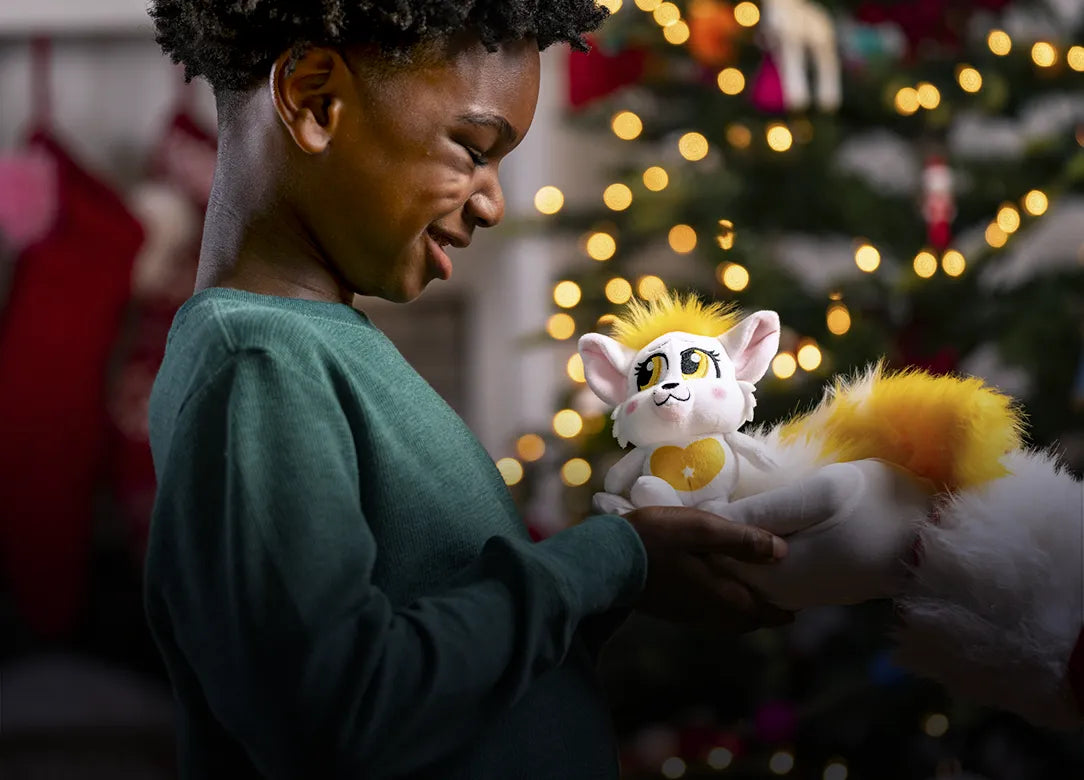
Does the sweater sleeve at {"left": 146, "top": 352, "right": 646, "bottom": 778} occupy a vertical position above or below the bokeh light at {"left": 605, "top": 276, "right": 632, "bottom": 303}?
above

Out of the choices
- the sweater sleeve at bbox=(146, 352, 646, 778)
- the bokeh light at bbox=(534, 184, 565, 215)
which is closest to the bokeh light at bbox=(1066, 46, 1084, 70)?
the bokeh light at bbox=(534, 184, 565, 215)

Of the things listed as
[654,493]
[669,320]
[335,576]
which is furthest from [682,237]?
[335,576]

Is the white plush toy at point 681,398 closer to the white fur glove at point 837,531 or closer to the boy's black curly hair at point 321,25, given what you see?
the white fur glove at point 837,531

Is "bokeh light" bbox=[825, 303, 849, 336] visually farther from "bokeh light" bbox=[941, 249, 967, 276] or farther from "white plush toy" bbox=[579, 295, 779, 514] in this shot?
"white plush toy" bbox=[579, 295, 779, 514]

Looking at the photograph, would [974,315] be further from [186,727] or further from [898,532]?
[186,727]

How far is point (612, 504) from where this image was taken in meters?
0.82

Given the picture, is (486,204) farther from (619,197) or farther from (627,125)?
(627,125)

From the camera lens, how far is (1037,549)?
708 mm

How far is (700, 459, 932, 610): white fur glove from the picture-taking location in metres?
0.75

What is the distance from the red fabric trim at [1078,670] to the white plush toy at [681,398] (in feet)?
0.70

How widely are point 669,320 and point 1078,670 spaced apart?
0.35 metres

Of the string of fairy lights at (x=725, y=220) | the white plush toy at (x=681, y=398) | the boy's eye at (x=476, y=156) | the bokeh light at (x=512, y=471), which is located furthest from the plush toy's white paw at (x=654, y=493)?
the bokeh light at (x=512, y=471)

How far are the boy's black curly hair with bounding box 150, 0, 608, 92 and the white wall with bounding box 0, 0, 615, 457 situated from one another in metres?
2.06

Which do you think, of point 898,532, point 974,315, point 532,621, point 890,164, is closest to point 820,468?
point 898,532
